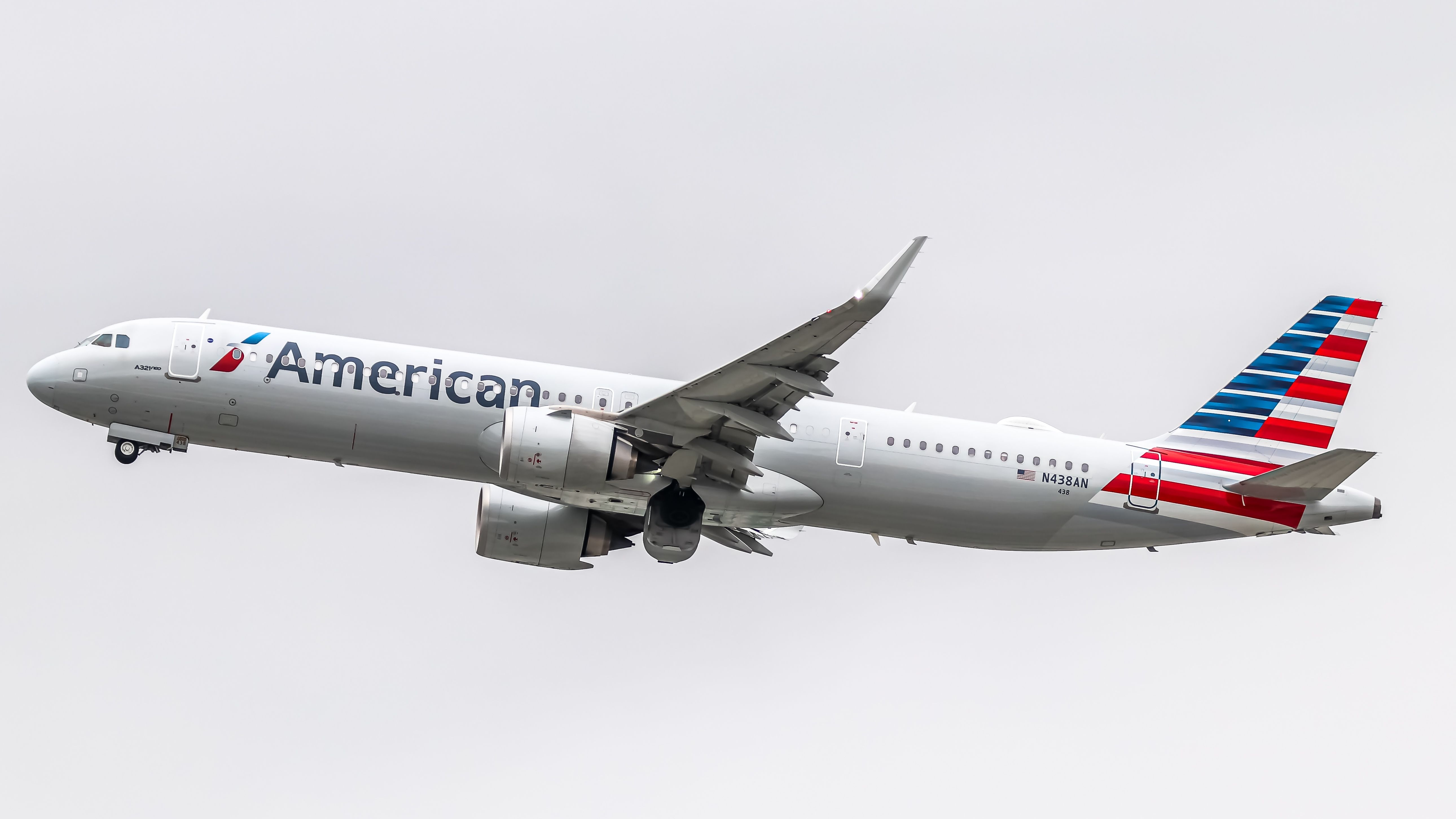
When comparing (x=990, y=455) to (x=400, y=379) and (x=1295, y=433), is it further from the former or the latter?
(x=400, y=379)

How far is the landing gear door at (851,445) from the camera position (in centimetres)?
3469

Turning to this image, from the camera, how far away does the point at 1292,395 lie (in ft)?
129

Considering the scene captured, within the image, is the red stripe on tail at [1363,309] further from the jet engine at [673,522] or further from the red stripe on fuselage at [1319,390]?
the jet engine at [673,522]

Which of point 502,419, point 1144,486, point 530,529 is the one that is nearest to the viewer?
point 502,419

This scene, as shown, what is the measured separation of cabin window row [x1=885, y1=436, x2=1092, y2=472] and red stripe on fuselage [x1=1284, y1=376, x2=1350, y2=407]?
721cm

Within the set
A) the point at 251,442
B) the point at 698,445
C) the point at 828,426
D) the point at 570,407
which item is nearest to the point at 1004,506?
the point at 828,426

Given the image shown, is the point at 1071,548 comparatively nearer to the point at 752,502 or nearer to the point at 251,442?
the point at 752,502

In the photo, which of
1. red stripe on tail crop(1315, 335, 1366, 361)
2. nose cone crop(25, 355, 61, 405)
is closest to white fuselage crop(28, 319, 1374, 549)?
nose cone crop(25, 355, 61, 405)

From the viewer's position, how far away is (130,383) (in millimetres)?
34281

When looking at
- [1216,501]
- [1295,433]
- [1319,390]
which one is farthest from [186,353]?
[1319,390]

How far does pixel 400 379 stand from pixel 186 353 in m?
5.26

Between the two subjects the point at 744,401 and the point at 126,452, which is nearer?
the point at 744,401

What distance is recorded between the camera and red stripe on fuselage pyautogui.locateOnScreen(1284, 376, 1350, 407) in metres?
39.3

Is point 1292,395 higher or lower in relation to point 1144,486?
higher
